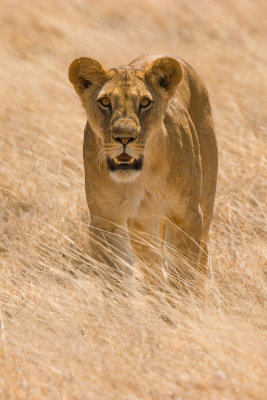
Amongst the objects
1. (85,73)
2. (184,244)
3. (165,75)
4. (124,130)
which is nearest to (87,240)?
(184,244)

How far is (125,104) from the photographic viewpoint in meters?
4.06

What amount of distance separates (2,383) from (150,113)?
4.90 ft

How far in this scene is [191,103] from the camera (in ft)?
16.1

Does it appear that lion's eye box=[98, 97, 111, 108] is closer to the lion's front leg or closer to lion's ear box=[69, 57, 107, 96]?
lion's ear box=[69, 57, 107, 96]

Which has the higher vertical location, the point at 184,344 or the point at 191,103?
the point at 191,103

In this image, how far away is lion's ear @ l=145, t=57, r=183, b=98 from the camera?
4.25 metres

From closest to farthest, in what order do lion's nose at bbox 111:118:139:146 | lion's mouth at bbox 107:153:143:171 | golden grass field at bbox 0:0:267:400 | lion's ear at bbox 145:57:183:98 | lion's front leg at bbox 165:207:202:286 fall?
golden grass field at bbox 0:0:267:400, lion's nose at bbox 111:118:139:146, lion's mouth at bbox 107:153:143:171, lion's ear at bbox 145:57:183:98, lion's front leg at bbox 165:207:202:286

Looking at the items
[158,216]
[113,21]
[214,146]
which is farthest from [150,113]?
[113,21]

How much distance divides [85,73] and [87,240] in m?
1.42

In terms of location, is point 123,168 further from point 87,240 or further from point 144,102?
point 87,240

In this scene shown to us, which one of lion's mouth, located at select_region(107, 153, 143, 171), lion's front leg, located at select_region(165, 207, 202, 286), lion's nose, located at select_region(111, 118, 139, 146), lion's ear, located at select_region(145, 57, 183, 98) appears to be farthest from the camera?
lion's front leg, located at select_region(165, 207, 202, 286)

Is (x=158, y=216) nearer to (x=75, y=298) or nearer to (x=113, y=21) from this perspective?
(x=75, y=298)

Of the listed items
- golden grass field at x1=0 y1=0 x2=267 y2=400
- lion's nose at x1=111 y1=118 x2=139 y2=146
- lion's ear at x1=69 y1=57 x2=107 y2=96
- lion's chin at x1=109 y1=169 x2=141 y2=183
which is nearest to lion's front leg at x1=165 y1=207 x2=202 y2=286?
golden grass field at x1=0 y1=0 x2=267 y2=400

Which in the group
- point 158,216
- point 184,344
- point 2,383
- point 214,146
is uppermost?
point 214,146
